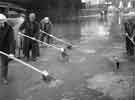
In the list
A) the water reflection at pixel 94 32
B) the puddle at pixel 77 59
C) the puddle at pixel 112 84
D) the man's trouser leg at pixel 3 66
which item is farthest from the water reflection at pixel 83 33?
the man's trouser leg at pixel 3 66

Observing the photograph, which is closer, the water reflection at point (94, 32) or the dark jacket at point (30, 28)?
the dark jacket at point (30, 28)

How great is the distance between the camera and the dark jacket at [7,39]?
6.96m

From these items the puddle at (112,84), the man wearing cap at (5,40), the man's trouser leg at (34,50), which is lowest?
the puddle at (112,84)

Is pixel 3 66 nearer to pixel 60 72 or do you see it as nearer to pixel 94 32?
pixel 60 72

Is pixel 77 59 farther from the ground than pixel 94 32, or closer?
closer

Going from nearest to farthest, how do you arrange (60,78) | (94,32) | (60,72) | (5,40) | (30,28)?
(5,40) < (60,78) < (60,72) < (30,28) < (94,32)

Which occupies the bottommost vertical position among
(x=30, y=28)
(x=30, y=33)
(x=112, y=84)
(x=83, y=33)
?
(x=112, y=84)

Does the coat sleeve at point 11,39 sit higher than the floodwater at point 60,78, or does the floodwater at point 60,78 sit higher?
the coat sleeve at point 11,39

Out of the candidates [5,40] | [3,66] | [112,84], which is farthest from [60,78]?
[5,40]

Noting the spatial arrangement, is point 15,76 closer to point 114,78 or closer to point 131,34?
point 114,78

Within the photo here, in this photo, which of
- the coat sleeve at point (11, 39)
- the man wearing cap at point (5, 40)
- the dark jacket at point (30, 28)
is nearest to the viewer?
the man wearing cap at point (5, 40)

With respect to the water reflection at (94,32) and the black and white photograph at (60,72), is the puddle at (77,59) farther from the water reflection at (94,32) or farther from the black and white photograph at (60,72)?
the water reflection at (94,32)

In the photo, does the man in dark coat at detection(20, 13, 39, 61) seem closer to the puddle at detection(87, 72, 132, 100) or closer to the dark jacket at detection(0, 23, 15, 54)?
the dark jacket at detection(0, 23, 15, 54)

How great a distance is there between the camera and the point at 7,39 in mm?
7133
